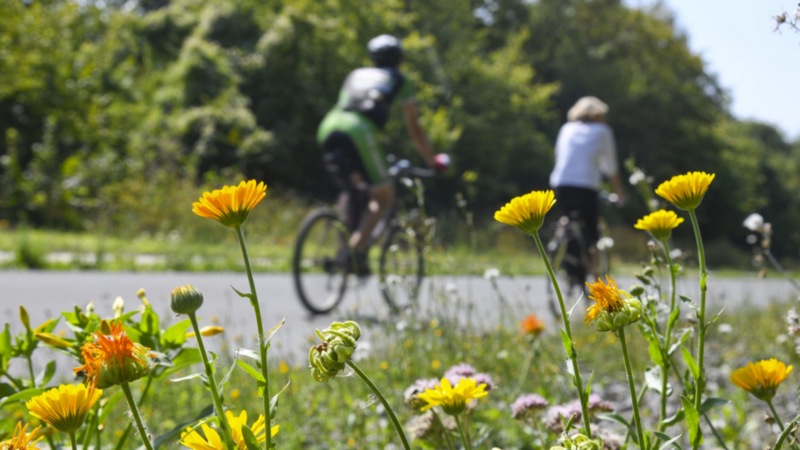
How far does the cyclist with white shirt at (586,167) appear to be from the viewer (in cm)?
537

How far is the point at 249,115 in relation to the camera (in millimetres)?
13539

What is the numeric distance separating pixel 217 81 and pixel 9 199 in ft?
17.0

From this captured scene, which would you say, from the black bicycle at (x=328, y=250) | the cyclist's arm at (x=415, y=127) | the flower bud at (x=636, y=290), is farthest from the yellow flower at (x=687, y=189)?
the cyclist's arm at (x=415, y=127)

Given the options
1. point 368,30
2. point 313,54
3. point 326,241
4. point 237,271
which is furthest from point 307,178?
point 326,241

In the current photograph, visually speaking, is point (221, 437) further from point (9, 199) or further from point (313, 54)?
point (313, 54)

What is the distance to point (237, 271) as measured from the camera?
7.52 meters

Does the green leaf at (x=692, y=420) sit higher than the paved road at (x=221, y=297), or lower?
higher

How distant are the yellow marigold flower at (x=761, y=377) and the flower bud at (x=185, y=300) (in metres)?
0.67

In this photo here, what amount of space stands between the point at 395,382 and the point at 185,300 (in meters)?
1.83

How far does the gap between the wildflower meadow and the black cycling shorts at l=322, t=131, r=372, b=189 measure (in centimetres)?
216

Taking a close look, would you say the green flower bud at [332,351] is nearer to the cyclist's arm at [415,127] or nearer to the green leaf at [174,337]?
the green leaf at [174,337]

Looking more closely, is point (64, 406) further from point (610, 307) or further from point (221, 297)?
point (221, 297)

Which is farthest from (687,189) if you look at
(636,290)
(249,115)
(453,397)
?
(249,115)

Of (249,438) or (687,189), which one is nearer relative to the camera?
(249,438)
